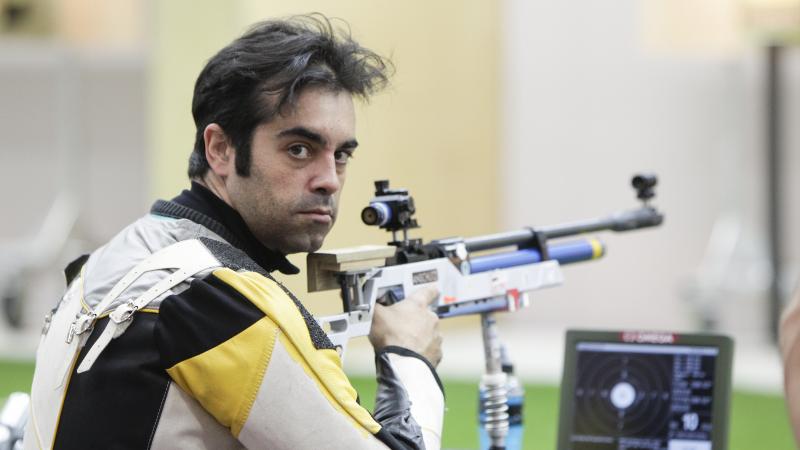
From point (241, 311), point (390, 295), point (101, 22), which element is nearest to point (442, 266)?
A: point (390, 295)

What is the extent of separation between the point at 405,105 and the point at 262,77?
18.3ft

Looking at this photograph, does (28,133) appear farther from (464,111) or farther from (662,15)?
(662,15)

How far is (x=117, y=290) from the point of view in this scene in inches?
80.4

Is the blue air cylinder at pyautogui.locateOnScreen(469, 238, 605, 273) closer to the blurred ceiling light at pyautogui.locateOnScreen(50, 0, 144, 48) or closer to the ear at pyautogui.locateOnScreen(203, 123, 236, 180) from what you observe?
the ear at pyautogui.locateOnScreen(203, 123, 236, 180)

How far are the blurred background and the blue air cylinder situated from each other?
12.6 ft

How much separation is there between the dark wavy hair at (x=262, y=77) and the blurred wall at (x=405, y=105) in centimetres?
304

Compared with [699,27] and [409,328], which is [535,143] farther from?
[409,328]

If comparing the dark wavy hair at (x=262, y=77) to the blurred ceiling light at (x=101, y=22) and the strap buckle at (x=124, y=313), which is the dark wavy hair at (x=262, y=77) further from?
the blurred ceiling light at (x=101, y=22)

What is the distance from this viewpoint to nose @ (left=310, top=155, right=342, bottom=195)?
223 centimetres

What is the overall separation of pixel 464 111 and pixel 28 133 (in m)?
3.01

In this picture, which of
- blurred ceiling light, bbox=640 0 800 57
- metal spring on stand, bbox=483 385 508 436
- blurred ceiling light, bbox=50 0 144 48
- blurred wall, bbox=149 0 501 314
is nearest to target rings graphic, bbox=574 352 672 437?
metal spring on stand, bbox=483 385 508 436

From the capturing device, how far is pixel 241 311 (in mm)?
1942

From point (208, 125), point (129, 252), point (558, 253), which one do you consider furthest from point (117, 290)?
point (558, 253)

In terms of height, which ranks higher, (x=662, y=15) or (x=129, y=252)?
(x=662, y=15)
